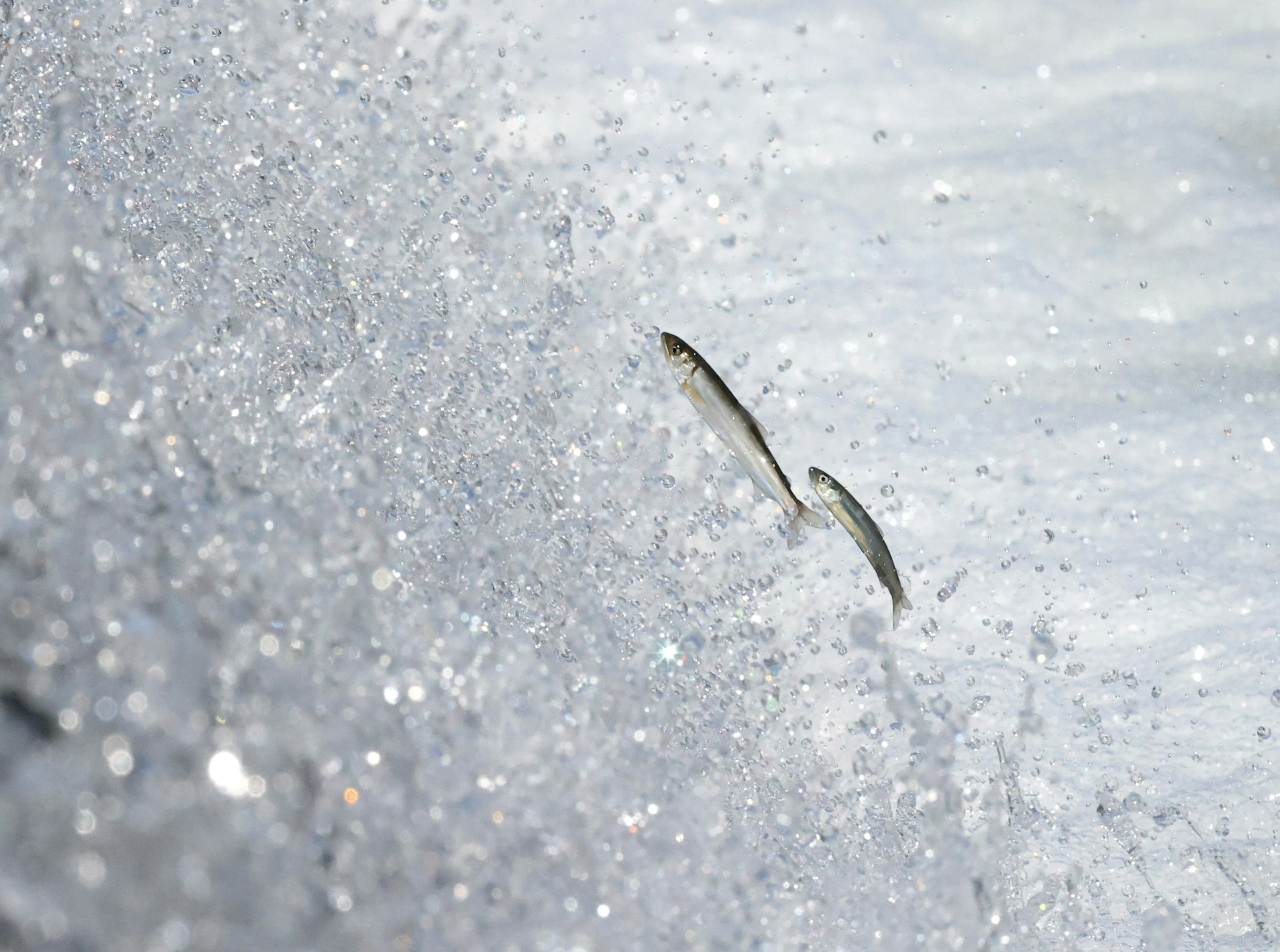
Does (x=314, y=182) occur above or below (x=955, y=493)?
above

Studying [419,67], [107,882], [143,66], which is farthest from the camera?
[419,67]

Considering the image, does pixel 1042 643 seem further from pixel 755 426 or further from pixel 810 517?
pixel 755 426

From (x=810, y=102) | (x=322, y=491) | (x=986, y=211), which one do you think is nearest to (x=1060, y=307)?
(x=986, y=211)

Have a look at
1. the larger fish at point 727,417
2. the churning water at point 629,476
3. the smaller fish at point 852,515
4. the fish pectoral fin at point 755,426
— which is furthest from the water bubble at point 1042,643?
the fish pectoral fin at point 755,426

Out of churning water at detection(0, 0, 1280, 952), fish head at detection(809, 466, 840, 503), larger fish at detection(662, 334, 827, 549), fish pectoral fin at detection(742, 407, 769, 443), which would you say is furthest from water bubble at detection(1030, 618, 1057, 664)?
fish pectoral fin at detection(742, 407, 769, 443)

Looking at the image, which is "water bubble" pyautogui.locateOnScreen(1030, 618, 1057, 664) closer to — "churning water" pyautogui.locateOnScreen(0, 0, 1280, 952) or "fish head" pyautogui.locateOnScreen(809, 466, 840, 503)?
"churning water" pyautogui.locateOnScreen(0, 0, 1280, 952)

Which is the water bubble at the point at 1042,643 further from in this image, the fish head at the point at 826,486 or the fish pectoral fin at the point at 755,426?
the fish pectoral fin at the point at 755,426

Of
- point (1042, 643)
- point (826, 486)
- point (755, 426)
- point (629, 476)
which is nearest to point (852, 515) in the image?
point (826, 486)

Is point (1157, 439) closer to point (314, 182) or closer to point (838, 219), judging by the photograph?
point (838, 219)
